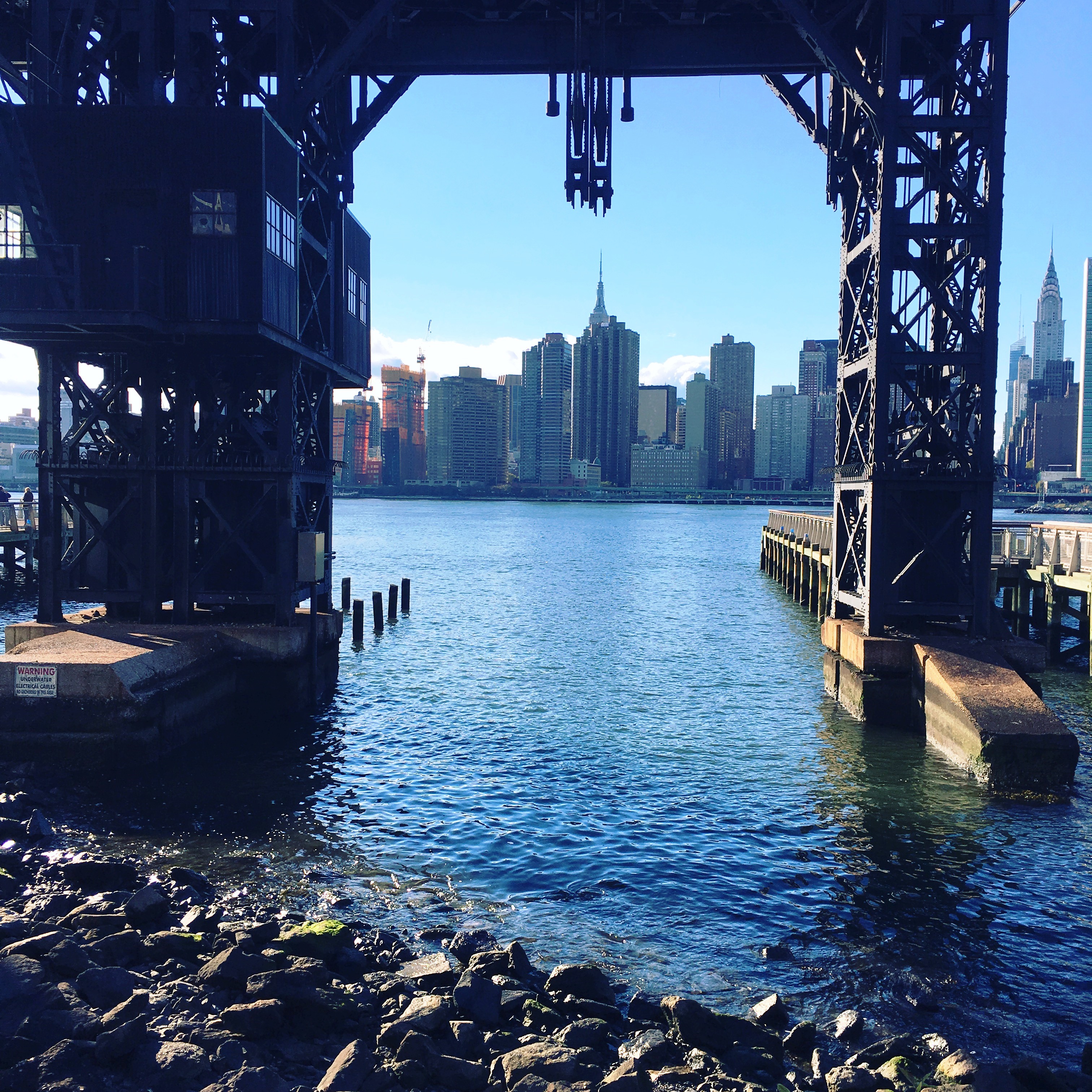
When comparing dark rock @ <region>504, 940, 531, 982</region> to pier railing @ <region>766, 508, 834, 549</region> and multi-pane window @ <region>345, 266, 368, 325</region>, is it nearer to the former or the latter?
multi-pane window @ <region>345, 266, 368, 325</region>

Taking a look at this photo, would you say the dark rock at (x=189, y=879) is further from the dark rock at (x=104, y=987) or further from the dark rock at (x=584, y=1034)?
the dark rock at (x=584, y=1034)

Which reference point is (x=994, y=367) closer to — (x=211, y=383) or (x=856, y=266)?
(x=856, y=266)

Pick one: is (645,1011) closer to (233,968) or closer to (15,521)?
(233,968)

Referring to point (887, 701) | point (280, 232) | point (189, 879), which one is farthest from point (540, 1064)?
point (280, 232)

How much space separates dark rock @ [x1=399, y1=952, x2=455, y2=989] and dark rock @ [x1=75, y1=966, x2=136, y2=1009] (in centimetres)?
289

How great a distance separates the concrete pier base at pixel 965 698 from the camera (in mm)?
17594

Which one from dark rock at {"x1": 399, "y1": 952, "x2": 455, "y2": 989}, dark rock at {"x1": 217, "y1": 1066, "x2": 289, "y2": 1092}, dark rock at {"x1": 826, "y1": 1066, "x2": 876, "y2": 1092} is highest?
dark rock at {"x1": 217, "y1": 1066, "x2": 289, "y2": 1092}

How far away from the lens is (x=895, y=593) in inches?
924

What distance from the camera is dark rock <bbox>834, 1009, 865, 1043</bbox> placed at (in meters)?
9.86

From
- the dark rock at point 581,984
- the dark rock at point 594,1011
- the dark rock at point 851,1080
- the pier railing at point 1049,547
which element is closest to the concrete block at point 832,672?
the pier railing at point 1049,547

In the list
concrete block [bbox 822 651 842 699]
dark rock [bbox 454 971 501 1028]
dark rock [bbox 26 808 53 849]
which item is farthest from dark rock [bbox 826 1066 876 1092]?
concrete block [bbox 822 651 842 699]

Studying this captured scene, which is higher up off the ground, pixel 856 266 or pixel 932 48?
pixel 932 48

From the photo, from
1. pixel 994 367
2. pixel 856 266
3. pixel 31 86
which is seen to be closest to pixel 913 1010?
pixel 994 367

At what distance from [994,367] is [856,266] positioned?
4.99 meters
